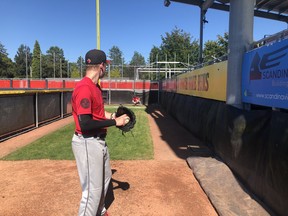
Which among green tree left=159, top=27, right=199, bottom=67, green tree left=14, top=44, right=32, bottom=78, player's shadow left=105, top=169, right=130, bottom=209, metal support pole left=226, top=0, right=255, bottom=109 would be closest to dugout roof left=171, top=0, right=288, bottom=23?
metal support pole left=226, top=0, right=255, bottom=109

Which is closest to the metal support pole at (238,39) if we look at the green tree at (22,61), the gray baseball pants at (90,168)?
the gray baseball pants at (90,168)

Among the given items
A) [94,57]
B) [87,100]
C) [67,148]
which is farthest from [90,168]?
[67,148]

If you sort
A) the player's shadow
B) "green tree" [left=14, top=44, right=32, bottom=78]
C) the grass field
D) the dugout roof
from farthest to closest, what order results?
"green tree" [left=14, top=44, right=32, bottom=78]
the dugout roof
the grass field
the player's shadow

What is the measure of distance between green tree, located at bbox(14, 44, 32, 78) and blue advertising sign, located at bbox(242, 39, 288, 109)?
84.9m

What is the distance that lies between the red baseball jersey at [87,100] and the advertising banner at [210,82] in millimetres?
4987

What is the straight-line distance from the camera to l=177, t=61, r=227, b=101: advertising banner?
7.86 metres

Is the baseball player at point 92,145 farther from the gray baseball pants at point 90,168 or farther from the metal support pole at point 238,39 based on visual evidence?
the metal support pole at point 238,39

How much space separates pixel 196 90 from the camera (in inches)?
456

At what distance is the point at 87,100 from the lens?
123 inches

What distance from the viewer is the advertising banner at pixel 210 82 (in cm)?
786

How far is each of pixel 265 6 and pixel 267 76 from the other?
9526mm

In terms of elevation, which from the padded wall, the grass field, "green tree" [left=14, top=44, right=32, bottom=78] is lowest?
the grass field

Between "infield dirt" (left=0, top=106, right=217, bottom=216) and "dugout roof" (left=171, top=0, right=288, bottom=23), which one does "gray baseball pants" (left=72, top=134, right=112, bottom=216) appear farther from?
"dugout roof" (left=171, top=0, right=288, bottom=23)

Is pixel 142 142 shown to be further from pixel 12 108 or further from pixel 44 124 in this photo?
pixel 44 124
